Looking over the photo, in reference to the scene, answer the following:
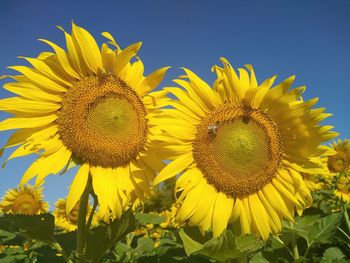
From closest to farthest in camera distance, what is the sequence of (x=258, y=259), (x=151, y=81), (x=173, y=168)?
(x=173, y=168), (x=151, y=81), (x=258, y=259)

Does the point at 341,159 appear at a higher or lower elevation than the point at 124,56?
lower

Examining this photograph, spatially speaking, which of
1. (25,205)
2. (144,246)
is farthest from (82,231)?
(25,205)

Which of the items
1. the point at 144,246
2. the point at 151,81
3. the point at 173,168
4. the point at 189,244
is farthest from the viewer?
the point at 144,246

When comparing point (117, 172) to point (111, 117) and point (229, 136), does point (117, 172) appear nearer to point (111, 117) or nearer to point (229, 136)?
point (111, 117)

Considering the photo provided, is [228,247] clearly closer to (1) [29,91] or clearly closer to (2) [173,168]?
(2) [173,168]

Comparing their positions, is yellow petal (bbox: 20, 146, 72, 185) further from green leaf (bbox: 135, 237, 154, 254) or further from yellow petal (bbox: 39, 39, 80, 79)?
green leaf (bbox: 135, 237, 154, 254)

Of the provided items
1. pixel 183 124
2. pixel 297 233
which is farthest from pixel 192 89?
pixel 297 233

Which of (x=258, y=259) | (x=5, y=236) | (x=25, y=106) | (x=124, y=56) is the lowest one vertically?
(x=5, y=236)

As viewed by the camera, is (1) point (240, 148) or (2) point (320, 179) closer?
(1) point (240, 148)
